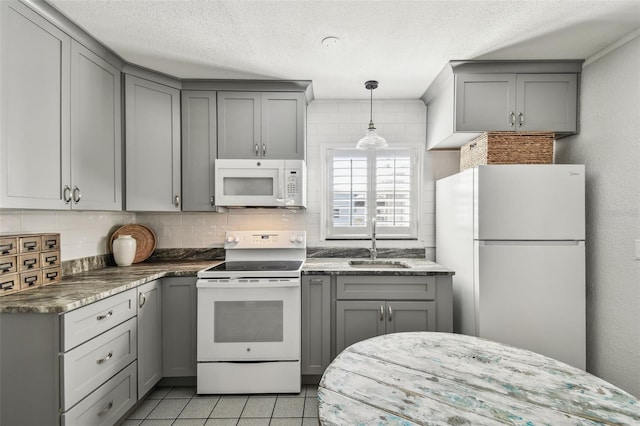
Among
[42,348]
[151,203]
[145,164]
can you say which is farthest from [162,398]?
[145,164]

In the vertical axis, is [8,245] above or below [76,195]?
below

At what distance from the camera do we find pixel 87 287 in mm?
1847

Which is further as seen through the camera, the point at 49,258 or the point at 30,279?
the point at 49,258

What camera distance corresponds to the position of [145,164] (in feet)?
8.18

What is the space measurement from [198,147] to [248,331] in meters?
1.56

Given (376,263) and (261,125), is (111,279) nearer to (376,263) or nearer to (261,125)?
(261,125)

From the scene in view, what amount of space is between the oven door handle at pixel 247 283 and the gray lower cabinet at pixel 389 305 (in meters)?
0.39

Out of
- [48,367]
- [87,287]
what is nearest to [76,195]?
[87,287]

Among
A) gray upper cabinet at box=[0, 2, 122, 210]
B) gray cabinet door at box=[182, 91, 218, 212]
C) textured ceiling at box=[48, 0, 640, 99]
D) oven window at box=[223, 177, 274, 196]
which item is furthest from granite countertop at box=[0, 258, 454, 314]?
textured ceiling at box=[48, 0, 640, 99]

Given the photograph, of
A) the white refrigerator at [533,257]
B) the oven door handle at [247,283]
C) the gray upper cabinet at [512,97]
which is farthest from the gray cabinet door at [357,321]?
the gray upper cabinet at [512,97]

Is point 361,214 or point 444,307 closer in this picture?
point 444,307

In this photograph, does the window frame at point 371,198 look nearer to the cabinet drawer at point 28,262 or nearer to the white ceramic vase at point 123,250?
the white ceramic vase at point 123,250

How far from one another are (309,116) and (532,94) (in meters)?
1.85

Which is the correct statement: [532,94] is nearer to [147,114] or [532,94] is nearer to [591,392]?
[591,392]
